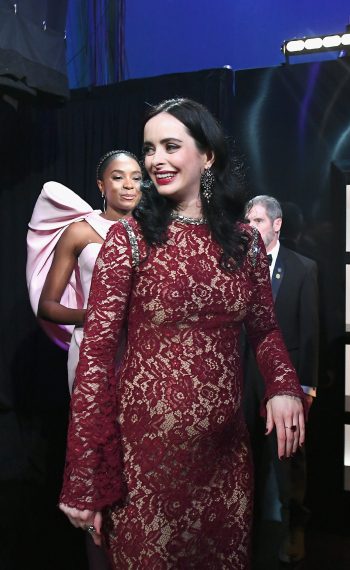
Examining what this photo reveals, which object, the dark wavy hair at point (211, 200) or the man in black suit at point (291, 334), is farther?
the man in black suit at point (291, 334)

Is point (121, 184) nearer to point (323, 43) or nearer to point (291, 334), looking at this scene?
point (291, 334)

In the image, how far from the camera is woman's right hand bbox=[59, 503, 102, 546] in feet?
4.80

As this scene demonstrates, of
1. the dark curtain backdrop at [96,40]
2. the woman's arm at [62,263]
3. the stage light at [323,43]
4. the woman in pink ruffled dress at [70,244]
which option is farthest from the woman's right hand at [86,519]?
the dark curtain backdrop at [96,40]

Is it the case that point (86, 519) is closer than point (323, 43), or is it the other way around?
point (86, 519)

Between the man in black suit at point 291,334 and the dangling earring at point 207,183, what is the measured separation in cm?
166

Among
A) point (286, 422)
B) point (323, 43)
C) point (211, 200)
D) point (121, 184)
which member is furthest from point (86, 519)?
point (323, 43)

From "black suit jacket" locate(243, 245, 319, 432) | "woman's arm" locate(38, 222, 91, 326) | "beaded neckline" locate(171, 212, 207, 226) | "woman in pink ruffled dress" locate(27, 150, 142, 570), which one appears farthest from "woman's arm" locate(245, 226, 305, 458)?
"black suit jacket" locate(243, 245, 319, 432)

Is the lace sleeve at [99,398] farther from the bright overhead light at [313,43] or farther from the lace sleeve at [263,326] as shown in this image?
the bright overhead light at [313,43]

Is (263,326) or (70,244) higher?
(70,244)

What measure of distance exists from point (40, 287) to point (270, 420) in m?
1.53

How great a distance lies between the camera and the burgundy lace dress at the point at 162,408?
151 cm

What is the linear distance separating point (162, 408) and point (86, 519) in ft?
1.00

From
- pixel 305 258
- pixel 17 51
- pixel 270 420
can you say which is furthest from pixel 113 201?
pixel 270 420

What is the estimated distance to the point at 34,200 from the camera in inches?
177
